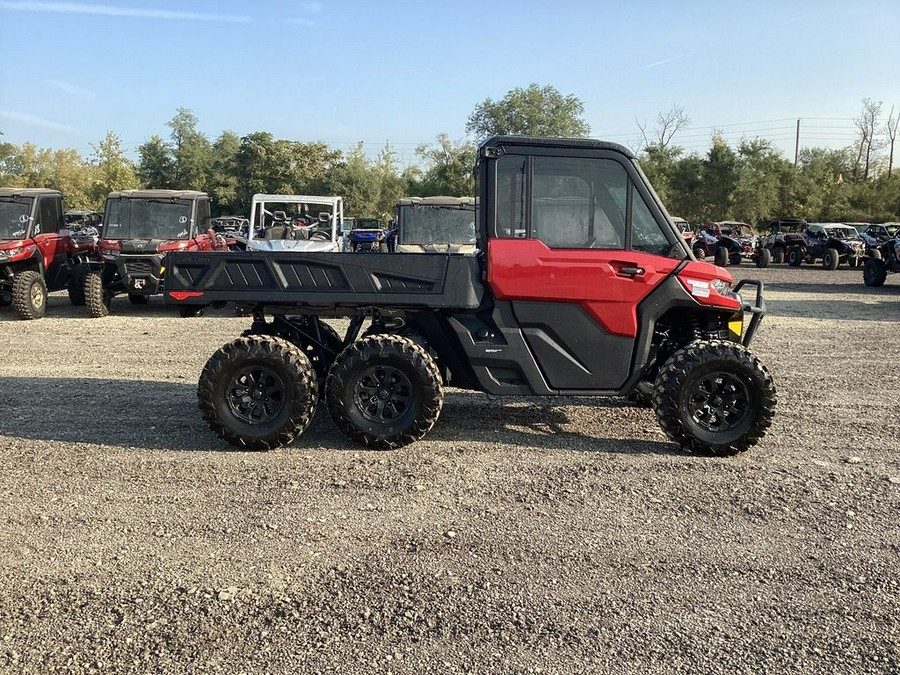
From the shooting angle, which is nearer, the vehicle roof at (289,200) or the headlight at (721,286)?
the headlight at (721,286)

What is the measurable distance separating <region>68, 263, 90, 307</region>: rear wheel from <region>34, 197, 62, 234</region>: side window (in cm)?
83

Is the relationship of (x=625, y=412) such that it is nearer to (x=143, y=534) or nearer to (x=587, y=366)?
(x=587, y=366)

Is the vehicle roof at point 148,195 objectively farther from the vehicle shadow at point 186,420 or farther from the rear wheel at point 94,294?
the vehicle shadow at point 186,420

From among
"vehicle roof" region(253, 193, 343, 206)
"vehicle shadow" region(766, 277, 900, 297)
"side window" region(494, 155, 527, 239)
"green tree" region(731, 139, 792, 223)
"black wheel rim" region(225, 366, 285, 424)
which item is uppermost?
"green tree" region(731, 139, 792, 223)


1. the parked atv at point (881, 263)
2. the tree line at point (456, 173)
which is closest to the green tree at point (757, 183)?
the tree line at point (456, 173)

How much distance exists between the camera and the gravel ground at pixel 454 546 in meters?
3.11

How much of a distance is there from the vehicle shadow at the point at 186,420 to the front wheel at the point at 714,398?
1.06 ft

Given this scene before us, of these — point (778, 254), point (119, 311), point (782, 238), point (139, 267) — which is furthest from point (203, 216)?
point (778, 254)

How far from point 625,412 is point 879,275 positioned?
53.3ft

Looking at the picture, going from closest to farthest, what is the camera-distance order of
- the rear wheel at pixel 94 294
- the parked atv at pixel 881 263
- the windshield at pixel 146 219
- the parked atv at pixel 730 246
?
the rear wheel at pixel 94 294, the windshield at pixel 146 219, the parked atv at pixel 881 263, the parked atv at pixel 730 246

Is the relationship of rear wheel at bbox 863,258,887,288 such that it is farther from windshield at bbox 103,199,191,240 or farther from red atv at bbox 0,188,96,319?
red atv at bbox 0,188,96,319

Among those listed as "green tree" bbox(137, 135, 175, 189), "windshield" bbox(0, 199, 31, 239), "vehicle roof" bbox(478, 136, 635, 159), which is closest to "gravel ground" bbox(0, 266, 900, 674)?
"vehicle roof" bbox(478, 136, 635, 159)

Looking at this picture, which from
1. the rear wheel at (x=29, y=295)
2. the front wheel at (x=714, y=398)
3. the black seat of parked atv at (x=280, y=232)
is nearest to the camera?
the front wheel at (x=714, y=398)

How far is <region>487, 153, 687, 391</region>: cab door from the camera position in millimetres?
5438
